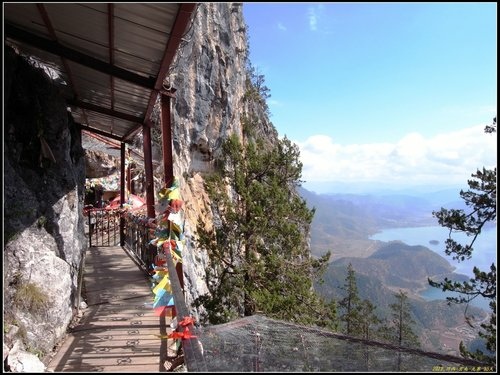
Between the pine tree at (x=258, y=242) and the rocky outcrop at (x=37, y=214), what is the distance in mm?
8604

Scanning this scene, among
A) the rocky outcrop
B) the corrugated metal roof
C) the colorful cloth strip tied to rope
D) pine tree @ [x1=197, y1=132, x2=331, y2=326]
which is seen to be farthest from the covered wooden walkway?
pine tree @ [x1=197, y1=132, x2=331, y2=326]

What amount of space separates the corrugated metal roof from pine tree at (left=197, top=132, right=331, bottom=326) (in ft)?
26.8

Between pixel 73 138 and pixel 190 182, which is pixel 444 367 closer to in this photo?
pixel 73 138

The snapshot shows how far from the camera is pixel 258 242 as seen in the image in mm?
15305

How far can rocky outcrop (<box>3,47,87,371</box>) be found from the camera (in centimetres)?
461

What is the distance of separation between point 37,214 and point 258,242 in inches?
414

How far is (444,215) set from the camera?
9789 mm

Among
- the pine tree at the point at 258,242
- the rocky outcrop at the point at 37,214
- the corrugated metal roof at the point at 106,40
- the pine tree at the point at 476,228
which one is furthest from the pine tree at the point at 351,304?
the rocky outcrop at the point at 37,214

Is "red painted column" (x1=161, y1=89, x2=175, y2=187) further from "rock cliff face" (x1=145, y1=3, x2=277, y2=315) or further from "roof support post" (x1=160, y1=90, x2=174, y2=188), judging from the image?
"rock cliff face" (x1=145, y1=3, x2=277, y2=315)

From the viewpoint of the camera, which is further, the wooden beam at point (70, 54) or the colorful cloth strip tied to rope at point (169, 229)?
the colorful cloth strip tied to rope at point (169, 229)

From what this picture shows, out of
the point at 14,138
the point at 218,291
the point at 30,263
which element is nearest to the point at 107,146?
the point at 218,291

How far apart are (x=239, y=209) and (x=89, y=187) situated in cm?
1248

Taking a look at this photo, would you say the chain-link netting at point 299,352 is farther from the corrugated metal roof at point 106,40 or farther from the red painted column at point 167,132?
the corrugated metal roof at point 106,40

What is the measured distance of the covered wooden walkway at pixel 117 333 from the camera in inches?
177
